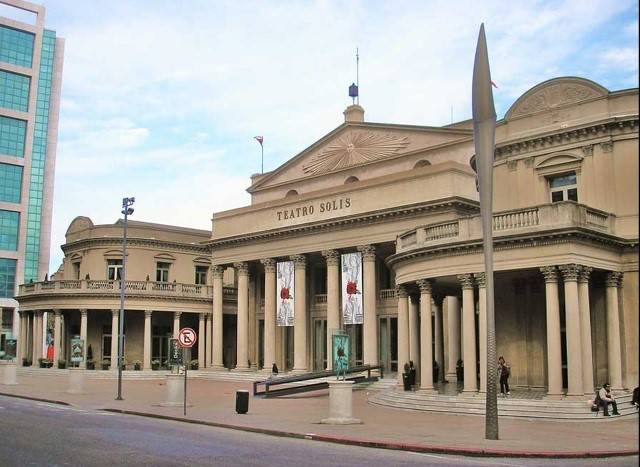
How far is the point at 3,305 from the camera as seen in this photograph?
3656 inches

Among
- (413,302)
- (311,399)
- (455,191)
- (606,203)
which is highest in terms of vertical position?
(455,191)

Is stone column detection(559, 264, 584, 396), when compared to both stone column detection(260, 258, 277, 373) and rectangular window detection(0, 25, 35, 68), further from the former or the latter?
rectangular window detection(0, 25, 35, 68)

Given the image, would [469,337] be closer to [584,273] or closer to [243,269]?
[584,273]

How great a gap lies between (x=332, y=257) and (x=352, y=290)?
3434mm

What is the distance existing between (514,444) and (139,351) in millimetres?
45783

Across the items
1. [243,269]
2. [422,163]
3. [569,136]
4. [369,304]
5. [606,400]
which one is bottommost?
[606,400]

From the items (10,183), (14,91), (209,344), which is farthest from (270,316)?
(14,91)

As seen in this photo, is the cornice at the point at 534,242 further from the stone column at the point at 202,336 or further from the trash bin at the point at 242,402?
the stone column at the point at 202,336

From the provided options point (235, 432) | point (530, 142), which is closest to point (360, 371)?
point (530, 142)

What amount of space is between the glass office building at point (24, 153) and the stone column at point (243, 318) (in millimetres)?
50239

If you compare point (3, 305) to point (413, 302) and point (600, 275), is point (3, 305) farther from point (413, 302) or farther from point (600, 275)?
point (600, 275)

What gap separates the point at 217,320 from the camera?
55.5 m

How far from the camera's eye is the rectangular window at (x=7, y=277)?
92.6 m

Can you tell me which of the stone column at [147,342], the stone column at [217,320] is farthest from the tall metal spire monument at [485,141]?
the stone column at [147,342]
